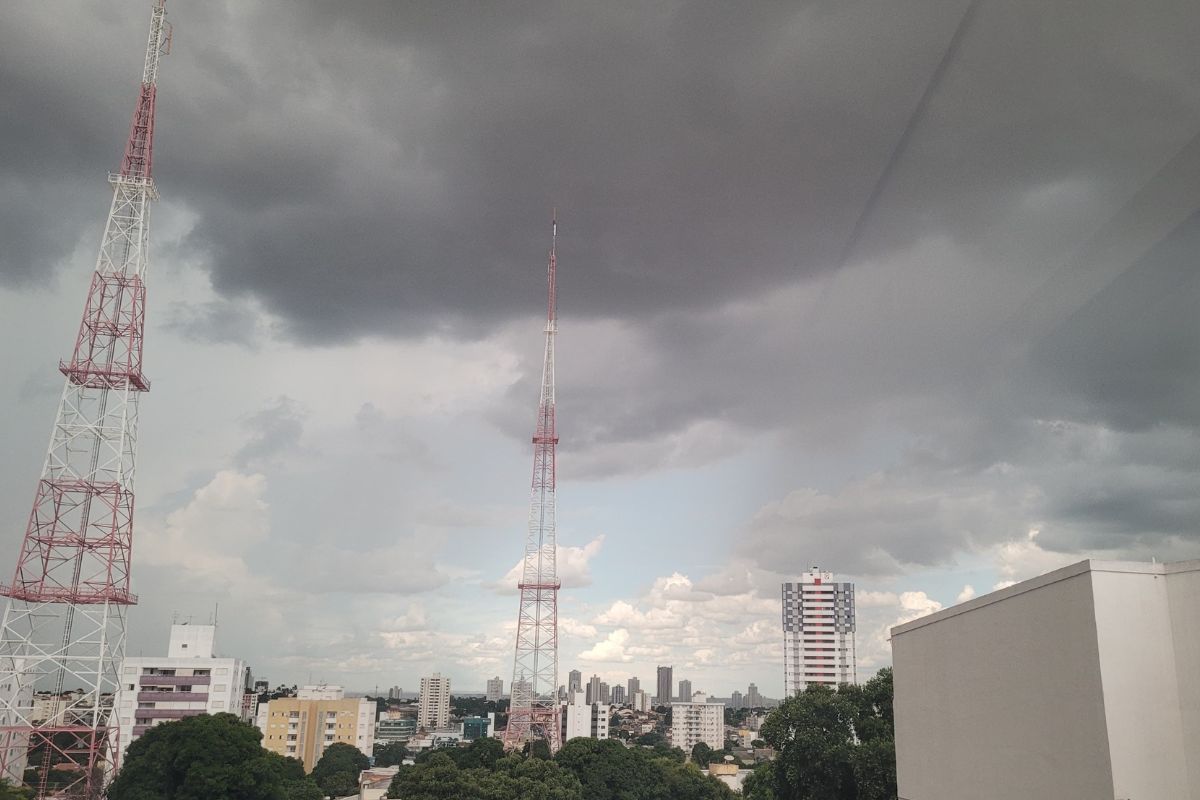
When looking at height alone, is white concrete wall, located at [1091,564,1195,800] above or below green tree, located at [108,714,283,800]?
above

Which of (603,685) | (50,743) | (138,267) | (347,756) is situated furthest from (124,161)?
(603,685)

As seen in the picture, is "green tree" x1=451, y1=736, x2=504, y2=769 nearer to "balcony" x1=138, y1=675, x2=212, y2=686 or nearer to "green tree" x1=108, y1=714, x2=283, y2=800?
"green tree" x1=108, y1=714, x2=283, y2=800

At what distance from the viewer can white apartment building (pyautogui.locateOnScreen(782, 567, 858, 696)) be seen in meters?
84.6

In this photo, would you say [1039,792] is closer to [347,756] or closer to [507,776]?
[507,776]

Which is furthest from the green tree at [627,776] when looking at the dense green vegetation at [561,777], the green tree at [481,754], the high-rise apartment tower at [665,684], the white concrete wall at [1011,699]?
the high-rise apartment tower at [665,684]

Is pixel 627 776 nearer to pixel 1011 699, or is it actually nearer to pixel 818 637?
pixel 1011 699

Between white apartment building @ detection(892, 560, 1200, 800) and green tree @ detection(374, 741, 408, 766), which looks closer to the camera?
white apartment building @ detection(892, 560, 1200, 800)

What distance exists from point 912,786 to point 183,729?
808 inches

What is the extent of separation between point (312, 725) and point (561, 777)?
28185mm

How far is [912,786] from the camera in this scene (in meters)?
12.0

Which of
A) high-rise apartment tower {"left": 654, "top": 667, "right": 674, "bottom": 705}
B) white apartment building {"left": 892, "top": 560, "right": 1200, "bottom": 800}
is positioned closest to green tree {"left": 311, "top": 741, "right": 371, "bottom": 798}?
white apartment building {"left": 892, "top": 560, "right": 1200, "bottom": 800}

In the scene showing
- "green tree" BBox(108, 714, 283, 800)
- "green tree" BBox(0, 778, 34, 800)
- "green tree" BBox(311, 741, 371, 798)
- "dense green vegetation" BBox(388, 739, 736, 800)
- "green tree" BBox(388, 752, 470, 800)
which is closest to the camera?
"green tree" BBox(0, 778, 34, 800)

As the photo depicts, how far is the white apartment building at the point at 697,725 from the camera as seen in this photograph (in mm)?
85125

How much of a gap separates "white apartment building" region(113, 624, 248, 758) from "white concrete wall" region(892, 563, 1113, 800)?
126ft
